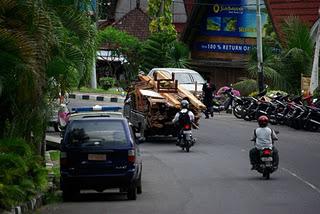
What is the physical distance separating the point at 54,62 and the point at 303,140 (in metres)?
14.0

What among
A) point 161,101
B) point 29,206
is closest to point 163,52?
point 161,101

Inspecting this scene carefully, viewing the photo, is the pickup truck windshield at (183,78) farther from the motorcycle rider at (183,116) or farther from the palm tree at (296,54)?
the motorcycle rider at (183,116)

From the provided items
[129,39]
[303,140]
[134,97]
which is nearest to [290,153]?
[303,140]

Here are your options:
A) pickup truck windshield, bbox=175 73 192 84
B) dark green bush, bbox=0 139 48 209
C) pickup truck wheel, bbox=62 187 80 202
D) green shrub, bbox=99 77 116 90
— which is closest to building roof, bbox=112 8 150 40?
green shrub, bbox=99 77 116 90

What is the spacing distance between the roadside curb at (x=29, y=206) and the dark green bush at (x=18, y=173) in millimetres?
86

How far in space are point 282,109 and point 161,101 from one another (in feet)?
29.4

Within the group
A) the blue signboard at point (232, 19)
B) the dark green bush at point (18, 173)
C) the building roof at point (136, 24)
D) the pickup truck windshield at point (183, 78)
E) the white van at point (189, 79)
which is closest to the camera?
the dark green bush at point (18, 173)

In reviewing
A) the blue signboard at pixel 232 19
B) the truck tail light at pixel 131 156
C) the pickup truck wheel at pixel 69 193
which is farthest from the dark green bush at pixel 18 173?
the blue signboard at pixel 232 19

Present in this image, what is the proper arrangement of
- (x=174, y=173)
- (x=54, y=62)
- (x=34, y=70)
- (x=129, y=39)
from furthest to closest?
(x=129, y=39) < (x=174, y=173) < (x=54, y=62) < (x=34, y=70)

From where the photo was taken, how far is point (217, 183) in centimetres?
1970

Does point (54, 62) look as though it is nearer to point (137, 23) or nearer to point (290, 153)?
point (290, 153)

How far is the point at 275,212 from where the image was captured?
15.2 metres

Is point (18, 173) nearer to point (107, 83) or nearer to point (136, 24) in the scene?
point (107, 83)

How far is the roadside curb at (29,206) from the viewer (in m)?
14.6
